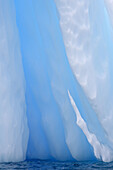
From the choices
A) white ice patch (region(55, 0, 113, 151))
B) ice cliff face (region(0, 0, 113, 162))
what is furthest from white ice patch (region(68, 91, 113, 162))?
white ice patch (region(55, 0, 113, 151))

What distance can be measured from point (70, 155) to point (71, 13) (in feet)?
6.09

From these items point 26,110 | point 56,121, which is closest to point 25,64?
point 26,110

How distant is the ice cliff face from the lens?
3.54 m

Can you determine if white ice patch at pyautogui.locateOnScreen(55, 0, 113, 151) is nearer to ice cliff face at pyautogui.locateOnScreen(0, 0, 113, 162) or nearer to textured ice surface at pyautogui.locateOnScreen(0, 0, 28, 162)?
ice cliff face at pyautogui.locateOnScreen(0, 0, 113, 162)

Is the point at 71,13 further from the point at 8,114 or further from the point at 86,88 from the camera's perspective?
the point at 8,114

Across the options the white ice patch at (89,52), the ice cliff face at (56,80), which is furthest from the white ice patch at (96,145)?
the white ice patch at (89,52)

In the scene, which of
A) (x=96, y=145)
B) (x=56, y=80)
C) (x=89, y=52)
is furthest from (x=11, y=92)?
(x=96, y=145)

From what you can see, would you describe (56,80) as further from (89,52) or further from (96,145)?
(96,145)

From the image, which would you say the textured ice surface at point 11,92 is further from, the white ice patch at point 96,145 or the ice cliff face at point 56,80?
the white ice patch at point 96,145

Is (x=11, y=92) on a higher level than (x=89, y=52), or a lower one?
Answer: lower

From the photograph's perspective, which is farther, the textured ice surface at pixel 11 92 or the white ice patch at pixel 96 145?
the textured ice surface at pixel 11 92

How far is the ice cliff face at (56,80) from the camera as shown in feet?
11.6

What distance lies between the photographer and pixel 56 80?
3.89 meters

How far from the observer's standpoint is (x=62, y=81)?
3.88 meters
